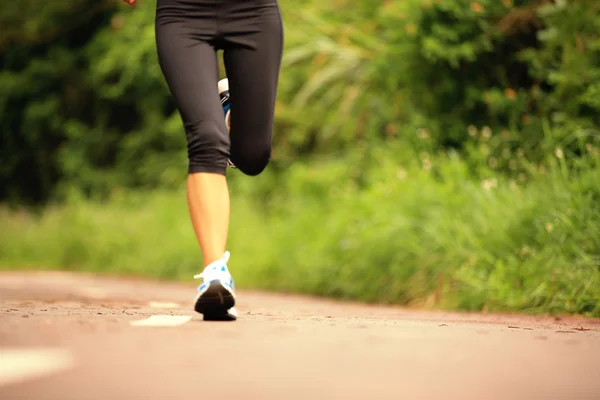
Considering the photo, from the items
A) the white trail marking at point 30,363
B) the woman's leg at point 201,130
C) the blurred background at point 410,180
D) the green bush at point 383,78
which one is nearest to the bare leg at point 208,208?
the woman's leg at point 201,130

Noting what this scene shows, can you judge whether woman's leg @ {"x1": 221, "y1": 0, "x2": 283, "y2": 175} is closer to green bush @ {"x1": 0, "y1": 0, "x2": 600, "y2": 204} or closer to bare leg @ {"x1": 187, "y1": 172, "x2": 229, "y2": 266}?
bare leg @ {"x1": 187, "y1": 172, "x2": 229, "y2": 266}

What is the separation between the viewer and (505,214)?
27.6 feet

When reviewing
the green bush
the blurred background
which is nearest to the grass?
the blurred background

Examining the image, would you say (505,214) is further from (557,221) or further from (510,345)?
(510,345)

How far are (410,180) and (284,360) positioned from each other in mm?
Result: 6733

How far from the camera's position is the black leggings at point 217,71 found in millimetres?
4988

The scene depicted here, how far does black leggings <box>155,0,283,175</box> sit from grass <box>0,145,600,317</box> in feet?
8.68

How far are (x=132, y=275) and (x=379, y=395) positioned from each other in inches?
527

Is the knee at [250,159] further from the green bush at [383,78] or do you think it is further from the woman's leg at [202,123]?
the green bush at [383,78]

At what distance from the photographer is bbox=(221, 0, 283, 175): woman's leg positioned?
17.2ft

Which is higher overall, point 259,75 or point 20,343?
point 259,75

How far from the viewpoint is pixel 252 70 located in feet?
17.4

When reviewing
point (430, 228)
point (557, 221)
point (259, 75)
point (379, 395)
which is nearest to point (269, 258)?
point (430, 228)

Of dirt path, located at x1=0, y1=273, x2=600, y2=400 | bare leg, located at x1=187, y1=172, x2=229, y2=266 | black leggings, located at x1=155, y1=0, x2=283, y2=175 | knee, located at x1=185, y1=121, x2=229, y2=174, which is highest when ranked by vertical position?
black leggings, located at x1=155, y1=0, x2=283, y2=175
